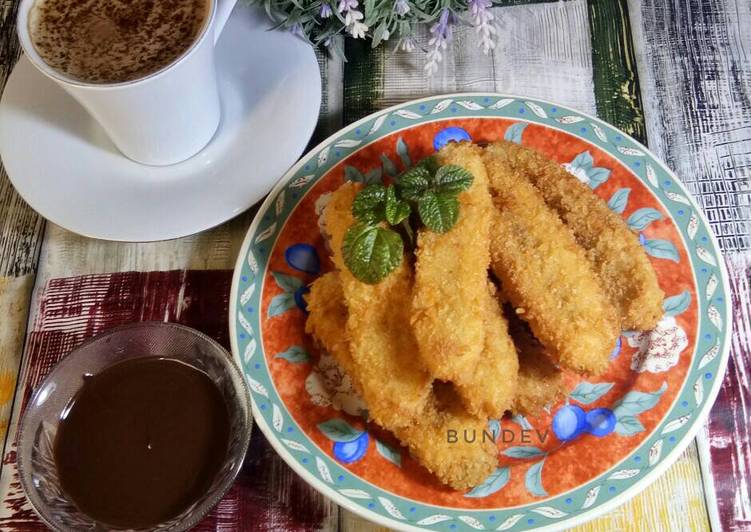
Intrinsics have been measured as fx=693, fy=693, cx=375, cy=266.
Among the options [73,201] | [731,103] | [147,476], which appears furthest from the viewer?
[731,103]

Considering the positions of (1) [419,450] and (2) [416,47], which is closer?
(1) [419,450]

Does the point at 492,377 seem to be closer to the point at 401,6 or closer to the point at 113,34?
the point at 401,6

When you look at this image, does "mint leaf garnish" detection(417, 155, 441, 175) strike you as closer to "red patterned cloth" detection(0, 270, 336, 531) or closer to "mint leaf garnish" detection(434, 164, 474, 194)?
"mint leaf garnish" detection(434, 164, 474, 194)

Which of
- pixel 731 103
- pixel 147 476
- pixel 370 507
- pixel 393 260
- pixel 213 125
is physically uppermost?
pixel 213 125

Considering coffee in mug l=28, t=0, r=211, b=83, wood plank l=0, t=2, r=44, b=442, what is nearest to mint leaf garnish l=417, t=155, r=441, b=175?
coffee in mug l=28, t=0, r=211, b=83

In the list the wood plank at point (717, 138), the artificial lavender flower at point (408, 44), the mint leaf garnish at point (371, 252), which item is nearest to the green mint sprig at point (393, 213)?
the mint leaf garnish at point (371, 252)

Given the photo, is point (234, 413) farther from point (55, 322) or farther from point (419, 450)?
point (55, 322)

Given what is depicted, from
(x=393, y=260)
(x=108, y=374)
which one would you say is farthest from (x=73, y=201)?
(x=393, y=260)

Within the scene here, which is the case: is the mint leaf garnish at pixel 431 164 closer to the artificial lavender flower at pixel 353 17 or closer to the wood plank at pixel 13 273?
the artificial lavender flower at pixel 353 17
